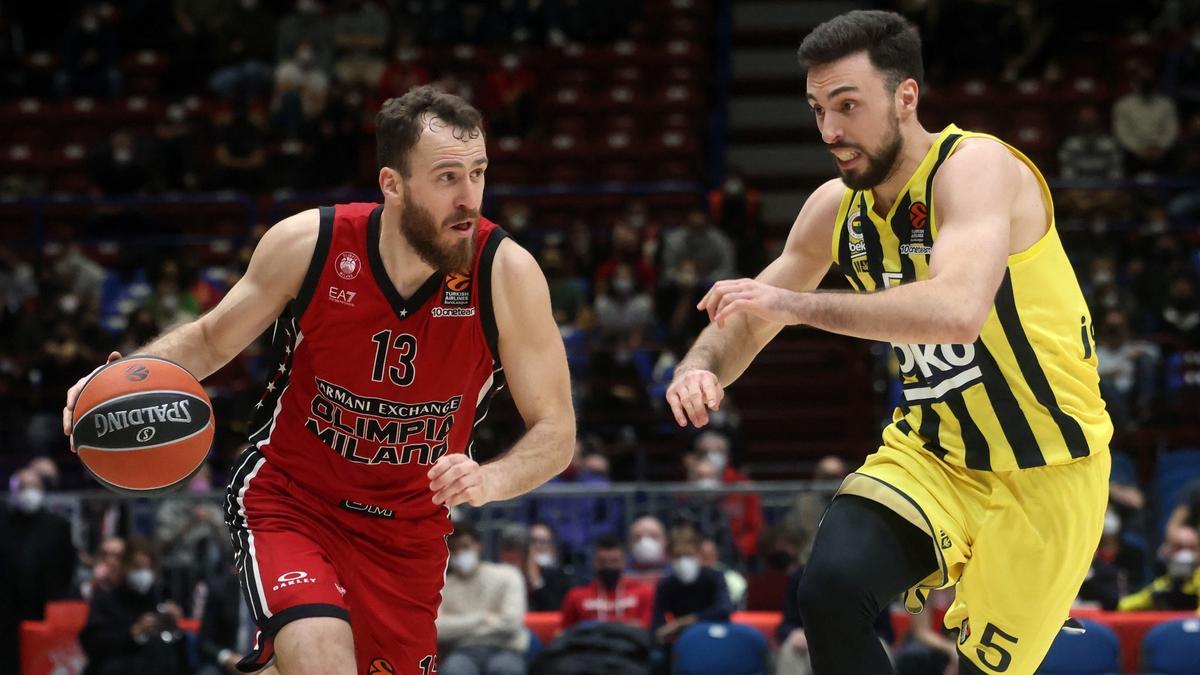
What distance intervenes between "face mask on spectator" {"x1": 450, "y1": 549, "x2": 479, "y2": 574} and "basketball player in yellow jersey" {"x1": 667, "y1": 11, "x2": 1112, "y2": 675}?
6.19 meters

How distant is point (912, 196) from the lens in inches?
189

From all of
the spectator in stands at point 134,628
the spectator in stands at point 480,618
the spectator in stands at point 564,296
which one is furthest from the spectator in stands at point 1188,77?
the spectator in stands at point 134,628

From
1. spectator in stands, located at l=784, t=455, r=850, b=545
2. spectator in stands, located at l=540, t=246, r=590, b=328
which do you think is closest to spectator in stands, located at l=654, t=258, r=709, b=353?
spectator in stands, located at l=540, t=246, r=590, b=328

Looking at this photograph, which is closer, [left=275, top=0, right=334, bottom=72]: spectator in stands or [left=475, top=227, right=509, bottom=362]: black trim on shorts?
[left=475, top=227, right=509, bottom=362]: black trim on shorts

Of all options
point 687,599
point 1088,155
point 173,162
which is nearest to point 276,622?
point 687,599

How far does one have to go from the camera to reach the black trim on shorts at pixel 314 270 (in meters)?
5.21

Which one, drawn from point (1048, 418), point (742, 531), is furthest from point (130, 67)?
point (1048, 418)

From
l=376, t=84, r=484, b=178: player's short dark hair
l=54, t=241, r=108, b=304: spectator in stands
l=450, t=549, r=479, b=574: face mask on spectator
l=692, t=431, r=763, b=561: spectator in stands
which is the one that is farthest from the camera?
l=54, t=241, r=108, b=304: spectator in stands

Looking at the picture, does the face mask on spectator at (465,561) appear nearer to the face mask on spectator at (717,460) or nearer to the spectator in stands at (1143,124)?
the face mask on spectator at (717,460)

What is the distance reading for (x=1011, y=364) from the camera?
477 cm

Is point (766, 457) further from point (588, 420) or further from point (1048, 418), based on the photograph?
point (1048, 418)

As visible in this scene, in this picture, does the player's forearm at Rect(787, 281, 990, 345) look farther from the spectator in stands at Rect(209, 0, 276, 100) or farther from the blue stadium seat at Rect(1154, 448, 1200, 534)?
the spectator in stands at Rect(209, 0, 276, 100)

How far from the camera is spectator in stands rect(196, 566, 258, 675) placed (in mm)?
10750

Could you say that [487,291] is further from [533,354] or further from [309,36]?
[309,36]
